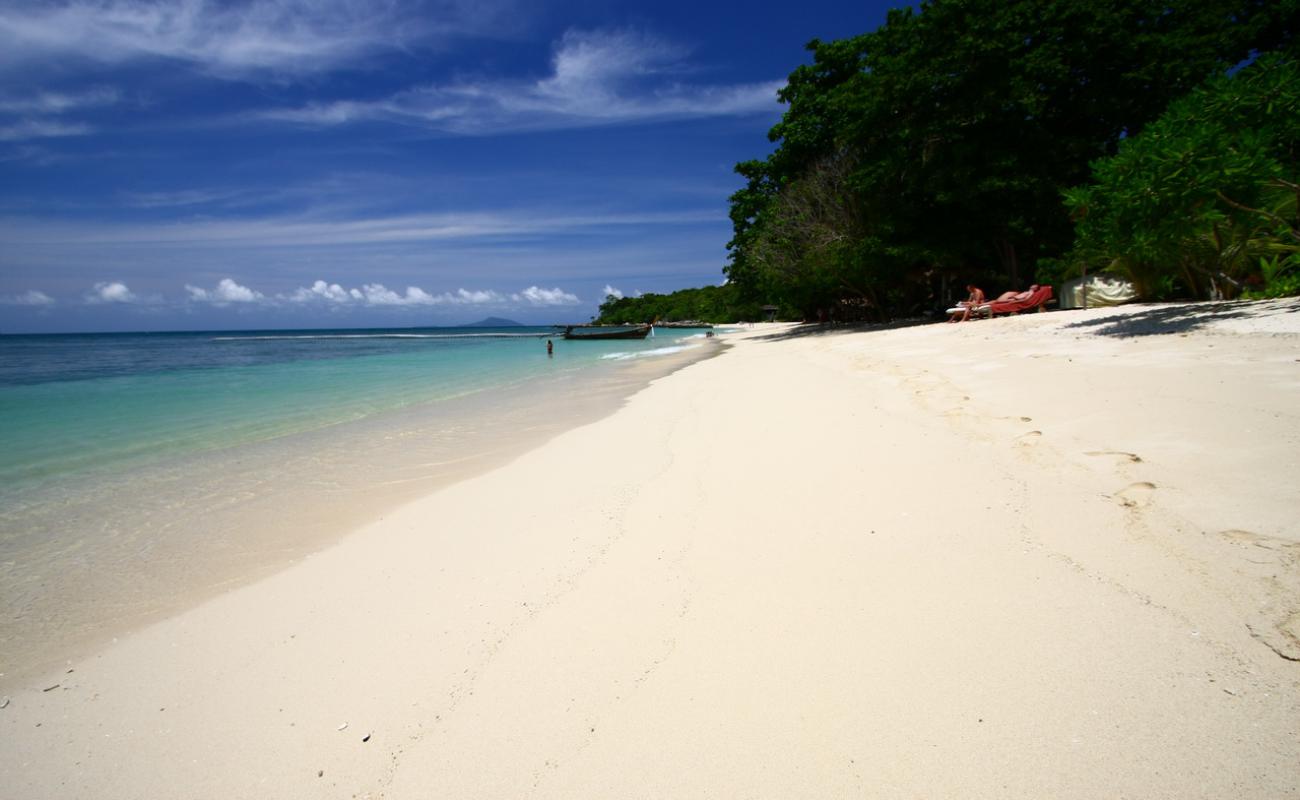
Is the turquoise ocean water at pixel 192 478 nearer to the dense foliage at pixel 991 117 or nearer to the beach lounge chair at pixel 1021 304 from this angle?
the beach lounge chair at pixel 1021 304

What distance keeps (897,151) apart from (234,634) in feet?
71.6

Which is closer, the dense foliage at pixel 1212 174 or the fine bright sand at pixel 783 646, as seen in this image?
the fine bright sand at pixel 783 646

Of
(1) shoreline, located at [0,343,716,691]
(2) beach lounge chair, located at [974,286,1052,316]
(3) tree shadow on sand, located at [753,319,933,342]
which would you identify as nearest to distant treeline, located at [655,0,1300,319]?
(2) beach lounge chair, located at [974,286,1052,316]

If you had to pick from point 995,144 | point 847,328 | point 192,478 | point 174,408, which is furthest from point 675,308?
point 192,478

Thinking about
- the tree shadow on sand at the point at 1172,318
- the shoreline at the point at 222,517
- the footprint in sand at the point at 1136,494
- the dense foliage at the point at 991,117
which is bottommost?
the shoreline at the point at 222,517

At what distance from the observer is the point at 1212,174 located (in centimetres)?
695

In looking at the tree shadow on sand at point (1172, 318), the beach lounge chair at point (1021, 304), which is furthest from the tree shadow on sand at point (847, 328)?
the tree shadow on sand at point (1172, 318)

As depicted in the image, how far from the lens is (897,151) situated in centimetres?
1856

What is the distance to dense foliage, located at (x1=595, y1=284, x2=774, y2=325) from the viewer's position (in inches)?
3410

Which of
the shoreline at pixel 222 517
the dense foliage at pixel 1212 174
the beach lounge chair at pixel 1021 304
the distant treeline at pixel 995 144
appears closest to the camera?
the shoreline at pixel 222 517

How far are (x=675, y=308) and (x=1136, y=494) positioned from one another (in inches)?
4324

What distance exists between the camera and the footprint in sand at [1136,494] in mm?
2783

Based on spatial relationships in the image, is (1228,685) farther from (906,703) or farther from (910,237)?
(910,237)

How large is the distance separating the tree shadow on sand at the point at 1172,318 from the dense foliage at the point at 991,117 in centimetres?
868
